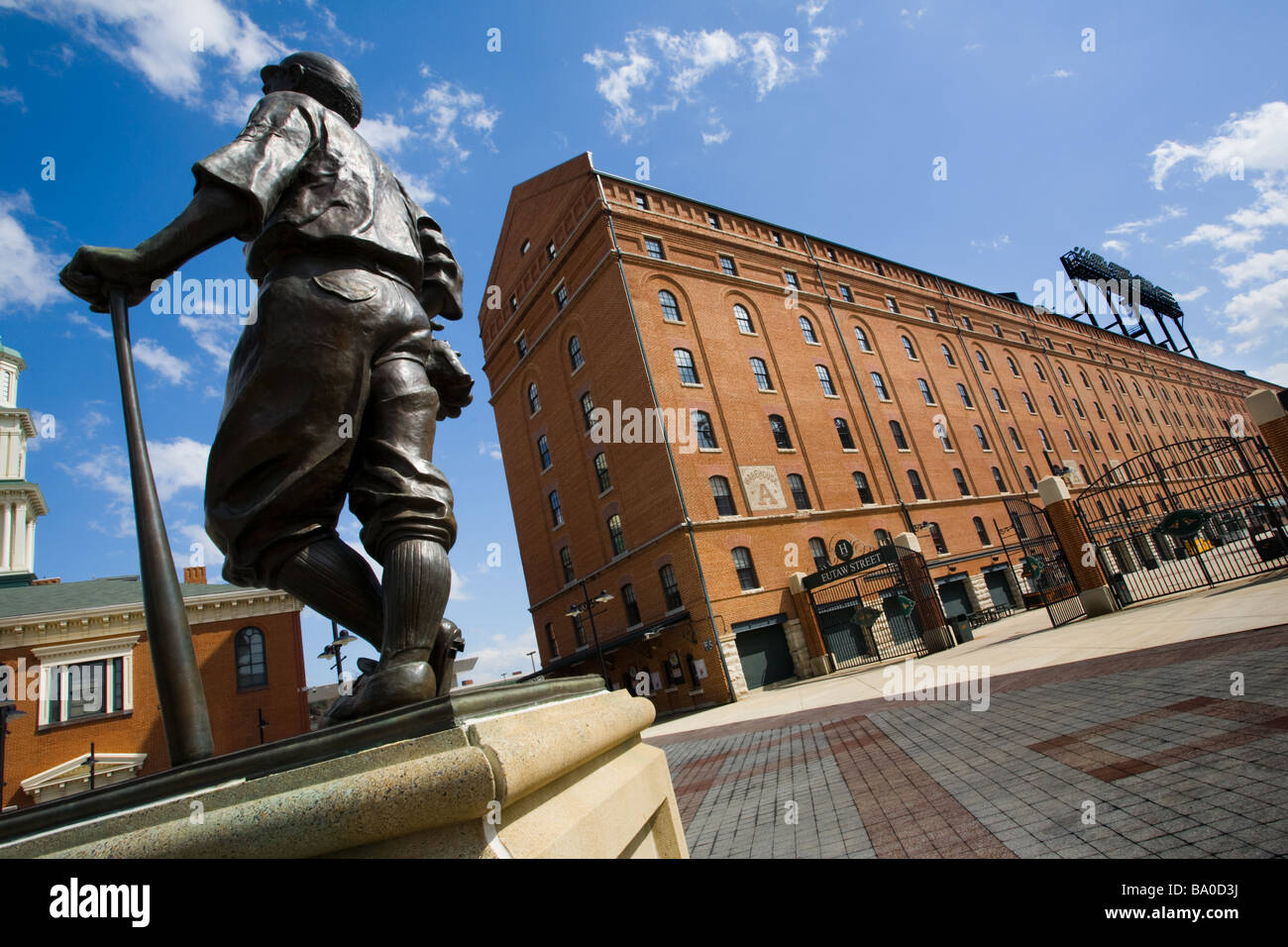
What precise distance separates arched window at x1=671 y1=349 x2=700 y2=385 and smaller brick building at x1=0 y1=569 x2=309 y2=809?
15.4m

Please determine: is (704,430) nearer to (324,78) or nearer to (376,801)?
(324,78)

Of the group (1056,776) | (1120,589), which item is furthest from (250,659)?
(1120,589)

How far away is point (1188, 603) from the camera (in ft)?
33.4

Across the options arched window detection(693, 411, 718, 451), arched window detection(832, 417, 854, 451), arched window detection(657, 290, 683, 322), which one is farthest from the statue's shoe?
arched window detection(832, 417, 854, 451)

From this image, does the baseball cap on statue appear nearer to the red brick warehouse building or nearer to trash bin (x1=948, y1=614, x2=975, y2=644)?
the red brick warehouse building

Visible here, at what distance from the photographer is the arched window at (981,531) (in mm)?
29578

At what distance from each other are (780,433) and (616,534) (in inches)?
317

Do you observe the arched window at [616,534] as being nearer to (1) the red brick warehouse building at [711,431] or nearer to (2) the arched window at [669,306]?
(1) the red brick warehouse building at [711,431]

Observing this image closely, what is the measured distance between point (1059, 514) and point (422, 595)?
602 inches

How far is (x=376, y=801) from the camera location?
991 millimetres

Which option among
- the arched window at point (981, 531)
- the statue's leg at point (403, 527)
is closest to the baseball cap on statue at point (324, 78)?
the statue's leg at point (403, 527)

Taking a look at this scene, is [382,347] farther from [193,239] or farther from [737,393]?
[737,393]

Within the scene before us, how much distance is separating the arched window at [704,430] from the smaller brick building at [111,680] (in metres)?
14.4
